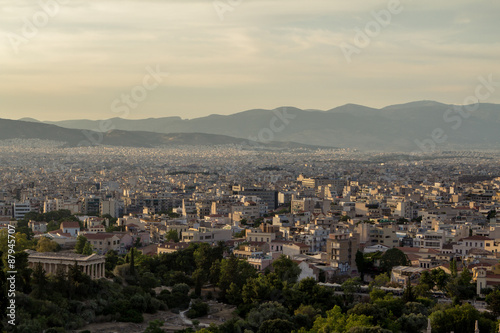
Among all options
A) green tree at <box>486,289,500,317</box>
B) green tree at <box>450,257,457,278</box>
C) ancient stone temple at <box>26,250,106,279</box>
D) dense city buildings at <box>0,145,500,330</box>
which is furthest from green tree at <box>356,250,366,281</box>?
ancient stone temple at <box>26,250,106,279</box>

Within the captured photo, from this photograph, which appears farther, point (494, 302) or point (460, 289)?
point (460, 289)

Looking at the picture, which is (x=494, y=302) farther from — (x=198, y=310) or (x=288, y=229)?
(x=288, y=229)

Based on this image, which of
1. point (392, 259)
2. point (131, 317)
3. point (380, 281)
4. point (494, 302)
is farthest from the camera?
point (392, 259)

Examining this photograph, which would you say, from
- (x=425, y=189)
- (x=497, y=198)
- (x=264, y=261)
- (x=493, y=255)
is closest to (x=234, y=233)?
(x=264, y=261)

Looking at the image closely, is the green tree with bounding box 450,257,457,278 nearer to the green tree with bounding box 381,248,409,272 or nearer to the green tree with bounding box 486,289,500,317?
the green tree with bounding box 486,289,500,317

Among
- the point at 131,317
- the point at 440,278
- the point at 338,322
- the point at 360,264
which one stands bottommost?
the point at 131,317

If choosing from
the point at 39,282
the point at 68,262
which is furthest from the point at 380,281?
the point at 39,282

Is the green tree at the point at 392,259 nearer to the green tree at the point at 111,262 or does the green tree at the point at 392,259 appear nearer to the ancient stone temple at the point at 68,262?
the green tree at the point at 111,262

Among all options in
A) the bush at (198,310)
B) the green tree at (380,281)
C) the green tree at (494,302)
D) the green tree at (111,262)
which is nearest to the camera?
the green tree at (494,302)

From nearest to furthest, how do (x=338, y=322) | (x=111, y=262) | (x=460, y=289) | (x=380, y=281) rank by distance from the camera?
(x=338, y=322)
(x=460, y=289)
(x=380, y=281)
(x=111, y=262)

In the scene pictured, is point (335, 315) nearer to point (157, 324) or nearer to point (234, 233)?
point (157, 324)

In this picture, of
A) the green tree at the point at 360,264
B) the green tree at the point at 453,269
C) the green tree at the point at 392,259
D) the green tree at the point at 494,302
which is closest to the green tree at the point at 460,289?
the green tree at the point at 453,269
